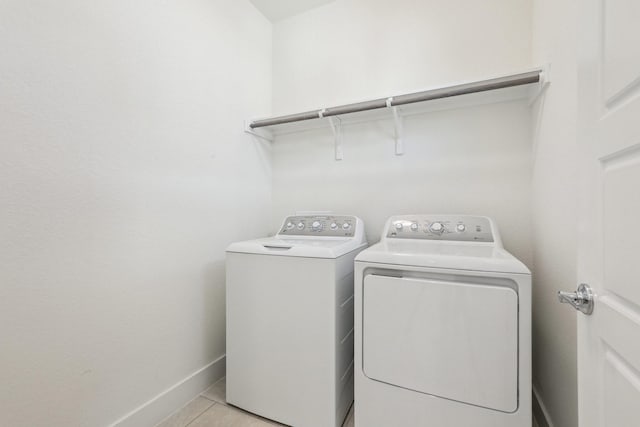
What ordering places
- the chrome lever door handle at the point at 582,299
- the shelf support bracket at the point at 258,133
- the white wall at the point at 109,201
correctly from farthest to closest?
the shelf support bracket at the point at 258,133 < the white wall at the point at 109,201 < the chrome lever door handle at the point at 582,299

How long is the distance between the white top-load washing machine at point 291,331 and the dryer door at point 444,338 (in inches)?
7.1

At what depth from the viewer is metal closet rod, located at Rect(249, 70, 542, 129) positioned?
4.37 ft

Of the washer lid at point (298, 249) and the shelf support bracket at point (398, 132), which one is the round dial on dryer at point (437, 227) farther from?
the shelf support bracket at point (398, 132)

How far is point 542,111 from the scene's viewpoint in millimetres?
1345

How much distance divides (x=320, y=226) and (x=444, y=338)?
3.23 ft

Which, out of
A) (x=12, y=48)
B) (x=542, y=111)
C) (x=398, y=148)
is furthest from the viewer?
(x=398, y=148)

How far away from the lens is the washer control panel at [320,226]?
5.61 ft

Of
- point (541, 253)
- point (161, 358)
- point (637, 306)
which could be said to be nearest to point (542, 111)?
point (541, 253)

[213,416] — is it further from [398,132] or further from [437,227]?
[398,132]

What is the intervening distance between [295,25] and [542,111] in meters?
1.98

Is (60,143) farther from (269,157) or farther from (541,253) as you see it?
(541,253)

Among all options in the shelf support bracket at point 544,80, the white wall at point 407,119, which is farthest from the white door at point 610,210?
the white wall at point 407,119

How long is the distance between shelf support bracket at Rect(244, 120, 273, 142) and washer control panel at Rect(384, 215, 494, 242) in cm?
126

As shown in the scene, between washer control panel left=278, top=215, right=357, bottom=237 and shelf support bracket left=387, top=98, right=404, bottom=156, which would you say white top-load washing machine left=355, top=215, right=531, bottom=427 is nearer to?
washer control panel left=278, top=215, right=357, bottom=237
